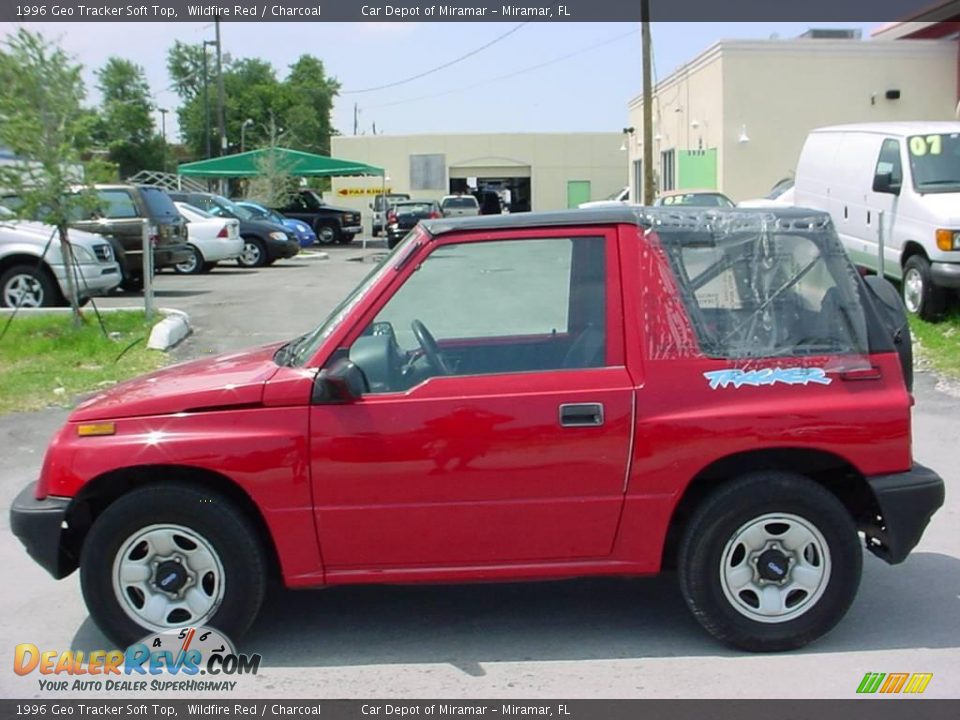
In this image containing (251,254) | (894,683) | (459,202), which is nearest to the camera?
(894,683)

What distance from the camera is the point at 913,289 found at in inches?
476

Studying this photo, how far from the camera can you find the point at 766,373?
4.44 m

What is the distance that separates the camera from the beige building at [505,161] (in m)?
53.9

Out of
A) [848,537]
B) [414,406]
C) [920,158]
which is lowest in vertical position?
[848,537]

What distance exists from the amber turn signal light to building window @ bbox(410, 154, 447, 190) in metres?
50.4

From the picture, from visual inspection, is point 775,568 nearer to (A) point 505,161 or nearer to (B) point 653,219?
(B) point 653,219

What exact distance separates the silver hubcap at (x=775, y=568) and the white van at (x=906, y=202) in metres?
7.74

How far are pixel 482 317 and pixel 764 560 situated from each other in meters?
1.57

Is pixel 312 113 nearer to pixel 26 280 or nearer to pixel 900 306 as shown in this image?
pixel 26 280

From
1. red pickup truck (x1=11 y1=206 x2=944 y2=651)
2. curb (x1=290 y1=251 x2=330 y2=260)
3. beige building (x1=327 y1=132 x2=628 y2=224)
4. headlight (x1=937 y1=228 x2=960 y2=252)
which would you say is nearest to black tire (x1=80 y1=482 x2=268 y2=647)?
red pickup truck (x1=11 y1=206 x2=944 y2=651)

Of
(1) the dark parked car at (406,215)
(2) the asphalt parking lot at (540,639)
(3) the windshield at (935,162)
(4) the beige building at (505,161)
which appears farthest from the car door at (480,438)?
(4) the beige building at (505,161)

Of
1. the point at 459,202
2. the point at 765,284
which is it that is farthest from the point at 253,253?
the point at 765,284
